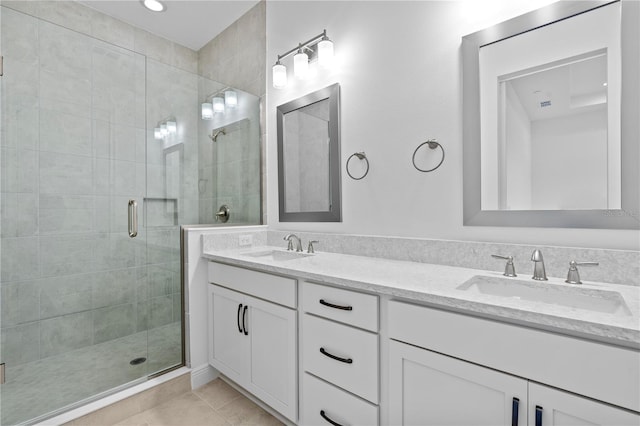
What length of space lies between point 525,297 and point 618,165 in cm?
56

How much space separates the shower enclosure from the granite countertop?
2.20ft

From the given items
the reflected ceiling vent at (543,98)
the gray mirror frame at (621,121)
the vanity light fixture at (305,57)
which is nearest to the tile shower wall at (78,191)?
the vanity light fixture at (305,57)

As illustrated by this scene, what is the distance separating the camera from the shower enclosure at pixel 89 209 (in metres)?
1.64

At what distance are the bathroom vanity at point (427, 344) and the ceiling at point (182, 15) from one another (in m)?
2.13

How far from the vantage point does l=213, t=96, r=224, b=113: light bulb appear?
2287mm

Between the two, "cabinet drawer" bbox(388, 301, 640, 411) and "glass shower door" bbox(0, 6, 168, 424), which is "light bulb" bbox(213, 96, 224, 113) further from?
"cabinet drawer" bbox(388, 301, 640, 411)

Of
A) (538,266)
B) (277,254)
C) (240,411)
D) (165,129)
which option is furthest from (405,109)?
(240,411)

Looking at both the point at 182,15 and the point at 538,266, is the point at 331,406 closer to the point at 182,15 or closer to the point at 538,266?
the point at 538,266

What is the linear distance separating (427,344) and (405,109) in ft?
3.74

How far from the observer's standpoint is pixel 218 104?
2299 mm

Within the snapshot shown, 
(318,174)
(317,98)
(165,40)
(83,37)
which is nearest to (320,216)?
(318,174)

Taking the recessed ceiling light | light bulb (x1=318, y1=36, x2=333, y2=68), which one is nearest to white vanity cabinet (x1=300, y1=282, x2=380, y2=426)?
light bulb (x1=318, y1=36, x2=333, y2=68)

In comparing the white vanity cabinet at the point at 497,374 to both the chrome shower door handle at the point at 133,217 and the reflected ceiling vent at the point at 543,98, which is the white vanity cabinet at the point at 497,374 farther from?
the chrome shower door handle at the point at 133,217

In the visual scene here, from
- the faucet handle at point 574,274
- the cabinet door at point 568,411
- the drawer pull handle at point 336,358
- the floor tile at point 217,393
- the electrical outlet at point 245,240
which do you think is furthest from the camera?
the electrical outlet at point 245,240
